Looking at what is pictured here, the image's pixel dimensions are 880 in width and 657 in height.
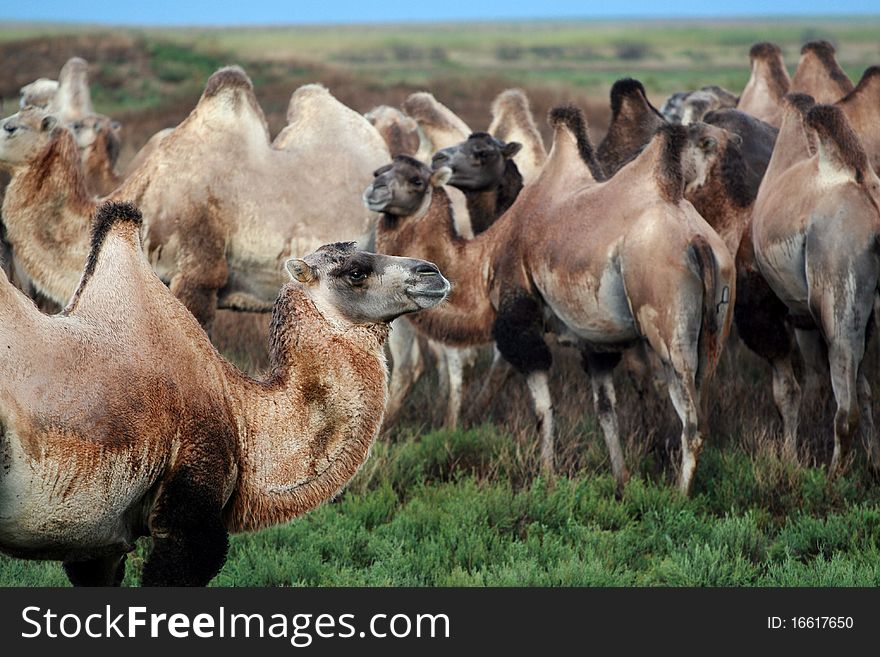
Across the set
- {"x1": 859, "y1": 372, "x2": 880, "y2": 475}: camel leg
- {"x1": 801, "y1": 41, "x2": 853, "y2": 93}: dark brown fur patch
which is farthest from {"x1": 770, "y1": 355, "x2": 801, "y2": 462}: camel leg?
{"x1": 801, "y1": 41, "x2": 853, "y2": 93}: dark brown fur patch

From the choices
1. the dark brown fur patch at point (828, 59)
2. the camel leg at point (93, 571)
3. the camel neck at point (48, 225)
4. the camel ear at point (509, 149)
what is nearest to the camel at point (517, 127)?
the camel ear at point (509, 149)

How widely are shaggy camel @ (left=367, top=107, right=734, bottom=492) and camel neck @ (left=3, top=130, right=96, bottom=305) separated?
1988 millimetres

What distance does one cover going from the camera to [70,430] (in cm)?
402

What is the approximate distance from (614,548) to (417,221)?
9.32ft

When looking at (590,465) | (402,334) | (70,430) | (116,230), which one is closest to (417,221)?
(402,334)

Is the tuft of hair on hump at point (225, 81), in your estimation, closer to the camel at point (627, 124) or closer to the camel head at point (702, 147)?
the camel at point (627, 124)

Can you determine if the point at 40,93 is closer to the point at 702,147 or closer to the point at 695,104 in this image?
the point at 695,104

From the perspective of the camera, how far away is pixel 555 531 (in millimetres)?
6734

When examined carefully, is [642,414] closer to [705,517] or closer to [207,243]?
[705,517]

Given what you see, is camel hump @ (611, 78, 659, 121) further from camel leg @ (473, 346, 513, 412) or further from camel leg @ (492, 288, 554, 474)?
camel leg @ (492, 288, 554, 474)

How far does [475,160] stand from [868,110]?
3034 millimetres

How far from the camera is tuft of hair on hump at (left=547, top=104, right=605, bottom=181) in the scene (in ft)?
26.1

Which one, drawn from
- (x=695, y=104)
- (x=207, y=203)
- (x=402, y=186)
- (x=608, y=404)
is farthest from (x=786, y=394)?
(x=695, y=104)

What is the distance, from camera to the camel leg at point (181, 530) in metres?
4.37
